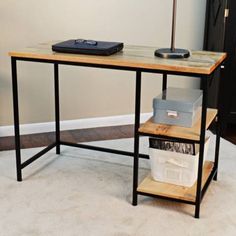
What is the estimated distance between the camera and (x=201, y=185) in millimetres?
2213

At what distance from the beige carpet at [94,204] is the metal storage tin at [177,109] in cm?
44

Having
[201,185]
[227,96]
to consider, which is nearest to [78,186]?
[201,185]

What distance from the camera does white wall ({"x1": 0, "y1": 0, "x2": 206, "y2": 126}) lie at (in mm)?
3174

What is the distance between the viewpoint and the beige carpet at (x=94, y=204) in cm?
209

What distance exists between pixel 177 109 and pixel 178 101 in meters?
0.04

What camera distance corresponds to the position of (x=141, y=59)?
86.1 inches

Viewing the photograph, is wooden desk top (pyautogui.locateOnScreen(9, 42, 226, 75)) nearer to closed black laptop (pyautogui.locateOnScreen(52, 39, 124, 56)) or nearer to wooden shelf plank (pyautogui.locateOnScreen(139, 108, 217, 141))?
closed black laptop (pyautogui.locateOnScreen(52, 39, 124, 56))

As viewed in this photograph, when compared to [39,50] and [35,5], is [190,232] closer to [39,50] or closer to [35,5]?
[39,50]

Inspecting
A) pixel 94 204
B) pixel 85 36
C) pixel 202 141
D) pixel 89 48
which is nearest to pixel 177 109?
pixel 202 141

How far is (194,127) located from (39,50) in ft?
3.05

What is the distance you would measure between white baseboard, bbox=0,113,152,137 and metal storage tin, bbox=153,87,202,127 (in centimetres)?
130

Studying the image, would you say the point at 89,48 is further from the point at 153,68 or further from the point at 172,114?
the point at 172,114

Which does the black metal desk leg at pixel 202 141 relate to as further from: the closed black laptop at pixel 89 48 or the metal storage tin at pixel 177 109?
the closed black laptop at pixel 89 48

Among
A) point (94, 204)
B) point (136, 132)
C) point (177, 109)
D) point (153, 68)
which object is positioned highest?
point (153, 68)
